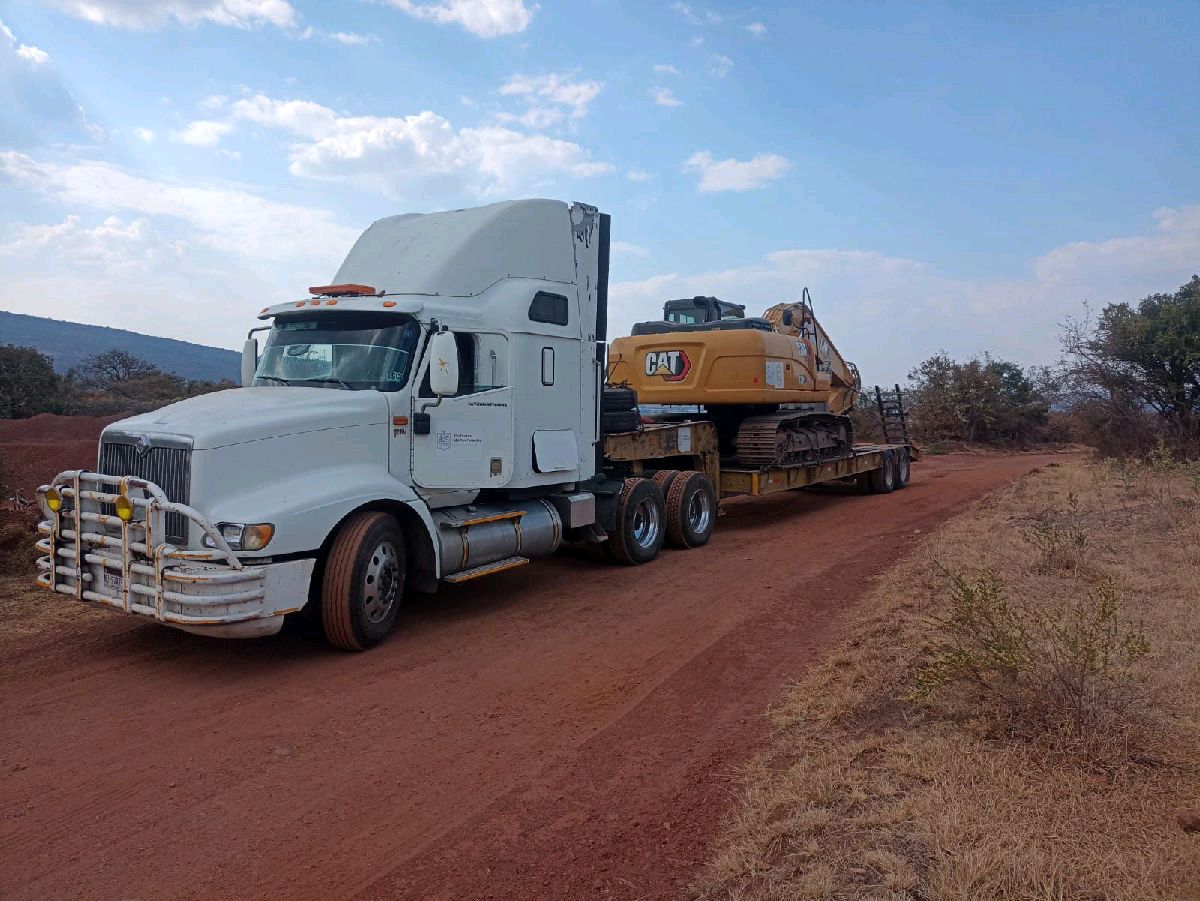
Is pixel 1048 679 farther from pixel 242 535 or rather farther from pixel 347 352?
pixel 347 352

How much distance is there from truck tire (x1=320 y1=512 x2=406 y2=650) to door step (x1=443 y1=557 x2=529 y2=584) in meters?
0.62

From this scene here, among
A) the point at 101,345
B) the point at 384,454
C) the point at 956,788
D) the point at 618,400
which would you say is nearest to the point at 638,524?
the point at 618,400

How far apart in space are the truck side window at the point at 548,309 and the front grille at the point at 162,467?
365 cm

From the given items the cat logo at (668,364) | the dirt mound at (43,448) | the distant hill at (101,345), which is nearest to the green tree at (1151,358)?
the cat logo at (668,364)

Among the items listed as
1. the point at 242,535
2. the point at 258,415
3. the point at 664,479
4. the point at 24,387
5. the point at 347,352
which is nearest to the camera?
the point at 242,535

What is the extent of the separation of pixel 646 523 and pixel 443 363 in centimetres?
417

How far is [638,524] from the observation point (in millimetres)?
10445

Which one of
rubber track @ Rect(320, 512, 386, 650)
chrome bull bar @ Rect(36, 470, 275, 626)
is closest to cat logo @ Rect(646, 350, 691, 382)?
rubber track @ Rect(320, 512, 386, 650)

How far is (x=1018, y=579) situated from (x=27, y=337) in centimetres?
6927

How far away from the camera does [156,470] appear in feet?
20.2

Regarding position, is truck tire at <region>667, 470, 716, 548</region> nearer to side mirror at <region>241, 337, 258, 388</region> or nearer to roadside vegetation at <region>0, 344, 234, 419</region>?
side mirror at <region>241, 337, 258, 388</region>

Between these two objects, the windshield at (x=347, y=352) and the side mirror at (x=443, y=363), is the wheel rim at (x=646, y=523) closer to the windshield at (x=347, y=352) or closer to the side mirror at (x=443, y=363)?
the side mirror at (x=443, y=363)

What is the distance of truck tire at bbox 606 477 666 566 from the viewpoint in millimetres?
10062

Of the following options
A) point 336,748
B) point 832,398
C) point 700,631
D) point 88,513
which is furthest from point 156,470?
point 832,398
